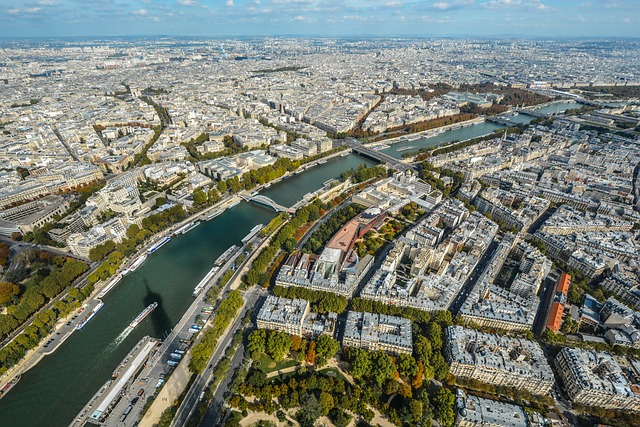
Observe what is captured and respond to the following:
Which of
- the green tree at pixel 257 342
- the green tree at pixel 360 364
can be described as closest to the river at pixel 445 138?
the green tree at pixel 360 364

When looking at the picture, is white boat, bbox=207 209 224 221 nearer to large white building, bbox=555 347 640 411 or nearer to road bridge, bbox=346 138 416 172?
road bridge, bbox=346 138 416 172

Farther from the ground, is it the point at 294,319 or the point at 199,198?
the point at 294,319

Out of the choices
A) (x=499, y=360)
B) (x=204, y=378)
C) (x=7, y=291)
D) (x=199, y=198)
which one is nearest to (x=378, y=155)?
(x=199, y=198)

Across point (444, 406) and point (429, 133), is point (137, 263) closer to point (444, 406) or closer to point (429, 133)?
point (444, 406)

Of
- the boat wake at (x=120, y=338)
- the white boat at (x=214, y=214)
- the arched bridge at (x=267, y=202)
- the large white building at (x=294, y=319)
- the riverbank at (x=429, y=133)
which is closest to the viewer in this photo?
the large white building at (x=294, y=319)

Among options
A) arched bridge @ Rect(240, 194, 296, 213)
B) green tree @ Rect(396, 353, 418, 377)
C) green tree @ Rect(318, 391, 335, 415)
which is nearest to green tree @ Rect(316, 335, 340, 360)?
green tree @ Rect(318, 391, 335, 415)

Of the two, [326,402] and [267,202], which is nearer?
[326,402]

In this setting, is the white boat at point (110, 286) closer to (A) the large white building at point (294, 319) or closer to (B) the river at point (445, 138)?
(A) the large white building at point (294, 319)
